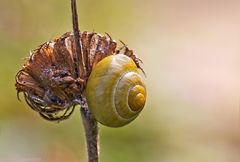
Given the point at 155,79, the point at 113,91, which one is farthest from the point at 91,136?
the point at 155,79

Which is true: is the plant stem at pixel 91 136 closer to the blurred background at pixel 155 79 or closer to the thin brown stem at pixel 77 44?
the thin brown stem at pixel 77 44

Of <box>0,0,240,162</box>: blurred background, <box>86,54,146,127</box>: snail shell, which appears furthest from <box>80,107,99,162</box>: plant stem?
<box>0,0,240,162</box>: blurred background

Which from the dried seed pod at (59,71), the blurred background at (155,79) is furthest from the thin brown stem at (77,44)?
the blurred background at (155,79)

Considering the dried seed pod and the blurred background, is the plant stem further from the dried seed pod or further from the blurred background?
the blurred background

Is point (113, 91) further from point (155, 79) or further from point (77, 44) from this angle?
point (155, 79)

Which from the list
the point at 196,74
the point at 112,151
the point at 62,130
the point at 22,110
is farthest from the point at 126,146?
A: the point at 196,74

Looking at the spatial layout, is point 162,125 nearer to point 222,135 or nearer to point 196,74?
point 222,135
